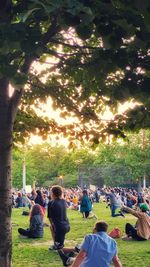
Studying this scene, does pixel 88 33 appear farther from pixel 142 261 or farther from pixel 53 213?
pixel 142 261

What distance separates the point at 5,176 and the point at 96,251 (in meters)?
1.97

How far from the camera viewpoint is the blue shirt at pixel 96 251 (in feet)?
22.1

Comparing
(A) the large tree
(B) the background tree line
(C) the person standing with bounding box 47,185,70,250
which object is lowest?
(C) the person standing with bounding box 47,185,70,250

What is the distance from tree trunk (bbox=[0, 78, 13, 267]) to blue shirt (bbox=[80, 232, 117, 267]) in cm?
143

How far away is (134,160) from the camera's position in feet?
245

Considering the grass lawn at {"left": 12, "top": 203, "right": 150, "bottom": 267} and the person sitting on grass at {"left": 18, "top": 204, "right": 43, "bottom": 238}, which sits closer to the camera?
the grass lawn at {"left": 12, "top": 203, "right": 150, "bottom": 267}

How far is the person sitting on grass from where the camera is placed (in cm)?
1523

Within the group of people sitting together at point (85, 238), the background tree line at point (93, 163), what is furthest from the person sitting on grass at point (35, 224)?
the background tree line at point (93, 163)

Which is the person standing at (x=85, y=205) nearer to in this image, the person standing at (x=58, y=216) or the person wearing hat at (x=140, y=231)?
the person wearing hat at (x=140, y=231)

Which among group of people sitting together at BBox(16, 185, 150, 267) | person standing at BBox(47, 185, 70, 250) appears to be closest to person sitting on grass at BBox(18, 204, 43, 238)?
group of people sitting together at BBox(16, 185, 150, 267)

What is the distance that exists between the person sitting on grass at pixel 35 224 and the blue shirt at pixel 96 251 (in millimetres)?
8510

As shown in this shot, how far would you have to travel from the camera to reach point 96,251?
6.74 metres

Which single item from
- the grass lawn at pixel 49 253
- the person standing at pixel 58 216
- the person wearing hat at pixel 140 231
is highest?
the person standing at pixel 58 216

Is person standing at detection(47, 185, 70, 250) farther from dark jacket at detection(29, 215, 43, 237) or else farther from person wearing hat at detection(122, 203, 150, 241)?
person wearing hat at detection(122, 203, 150, 241)
